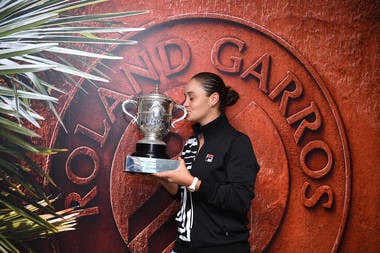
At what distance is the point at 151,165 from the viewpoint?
1.74 m

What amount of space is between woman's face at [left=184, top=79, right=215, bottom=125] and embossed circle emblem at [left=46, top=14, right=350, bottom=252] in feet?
1.21

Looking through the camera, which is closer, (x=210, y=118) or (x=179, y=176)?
(x=179, y=176)

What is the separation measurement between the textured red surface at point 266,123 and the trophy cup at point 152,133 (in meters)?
0.38

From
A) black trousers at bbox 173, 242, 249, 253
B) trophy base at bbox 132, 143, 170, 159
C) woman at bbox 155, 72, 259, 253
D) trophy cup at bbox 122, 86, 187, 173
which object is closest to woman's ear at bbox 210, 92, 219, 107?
woman at bbox 155, 72, 259, 253

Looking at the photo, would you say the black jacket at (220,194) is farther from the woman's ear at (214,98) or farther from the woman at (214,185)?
the woman's ear at (214,98)

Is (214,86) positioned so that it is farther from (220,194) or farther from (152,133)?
(220,194)

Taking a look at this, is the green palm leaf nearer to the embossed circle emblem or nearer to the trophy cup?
the embossed circle emblem

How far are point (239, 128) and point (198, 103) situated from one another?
1.63 ft

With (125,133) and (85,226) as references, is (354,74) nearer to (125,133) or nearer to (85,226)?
(125,133)

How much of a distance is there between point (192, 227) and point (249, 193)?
332 mm

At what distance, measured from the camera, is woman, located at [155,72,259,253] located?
1679mm

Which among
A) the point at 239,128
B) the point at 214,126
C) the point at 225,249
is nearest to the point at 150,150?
the point at 214,126

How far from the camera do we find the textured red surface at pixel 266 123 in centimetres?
224

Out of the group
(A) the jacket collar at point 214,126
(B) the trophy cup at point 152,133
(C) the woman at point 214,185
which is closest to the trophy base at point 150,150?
(B) the trophy cup at point 152,133
